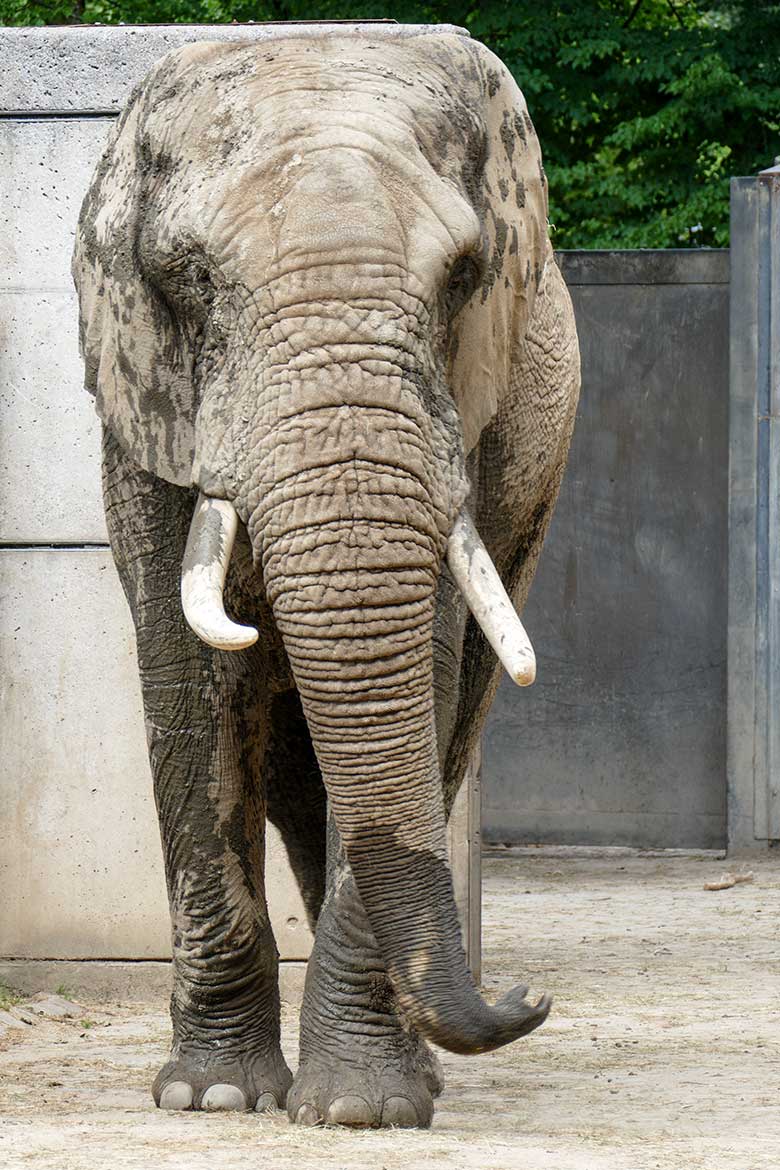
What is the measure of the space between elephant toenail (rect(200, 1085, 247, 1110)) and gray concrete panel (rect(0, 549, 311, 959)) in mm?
2435

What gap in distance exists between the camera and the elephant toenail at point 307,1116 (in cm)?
561

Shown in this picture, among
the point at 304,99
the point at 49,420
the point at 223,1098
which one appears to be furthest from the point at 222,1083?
the point at 49,420

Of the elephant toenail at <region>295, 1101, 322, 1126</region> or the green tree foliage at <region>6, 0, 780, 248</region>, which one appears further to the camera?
the green tree foliage at <region>6, 0, 780, 248</region>

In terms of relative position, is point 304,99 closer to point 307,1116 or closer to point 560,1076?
point 307,1116

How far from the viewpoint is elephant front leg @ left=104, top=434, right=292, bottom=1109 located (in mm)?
6039

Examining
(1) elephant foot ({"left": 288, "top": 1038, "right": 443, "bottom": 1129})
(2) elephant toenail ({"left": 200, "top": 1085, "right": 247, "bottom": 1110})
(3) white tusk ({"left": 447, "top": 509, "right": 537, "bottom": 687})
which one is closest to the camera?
(3) white tusk ({"left": 447, "top": 509, "right": 537, "bottom": 687})

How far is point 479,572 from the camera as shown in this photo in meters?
5.23

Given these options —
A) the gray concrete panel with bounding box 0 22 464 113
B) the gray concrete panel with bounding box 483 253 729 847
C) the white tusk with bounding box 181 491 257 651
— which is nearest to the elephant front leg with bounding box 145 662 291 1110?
the white tusk with bounding box 181 491 257 651

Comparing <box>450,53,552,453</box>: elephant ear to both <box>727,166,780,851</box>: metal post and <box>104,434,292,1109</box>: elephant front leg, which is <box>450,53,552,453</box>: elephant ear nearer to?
<box>104,434,292,1109</box>: elephant front leg

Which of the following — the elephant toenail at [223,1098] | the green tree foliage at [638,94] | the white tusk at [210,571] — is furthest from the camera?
the green tree foliage at [638,94]

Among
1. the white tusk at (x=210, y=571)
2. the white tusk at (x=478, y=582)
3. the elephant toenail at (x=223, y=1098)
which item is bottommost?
the elephant toenail at (x=223, y=1098)

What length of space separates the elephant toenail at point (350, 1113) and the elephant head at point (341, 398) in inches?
21.5

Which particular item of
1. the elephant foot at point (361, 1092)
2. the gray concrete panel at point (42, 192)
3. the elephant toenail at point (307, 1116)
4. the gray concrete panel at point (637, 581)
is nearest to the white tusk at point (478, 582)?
the elephant foot at point (361, 1092)

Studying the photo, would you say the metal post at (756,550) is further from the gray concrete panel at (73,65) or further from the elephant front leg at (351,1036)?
the elephant front leg at (351,1036)
